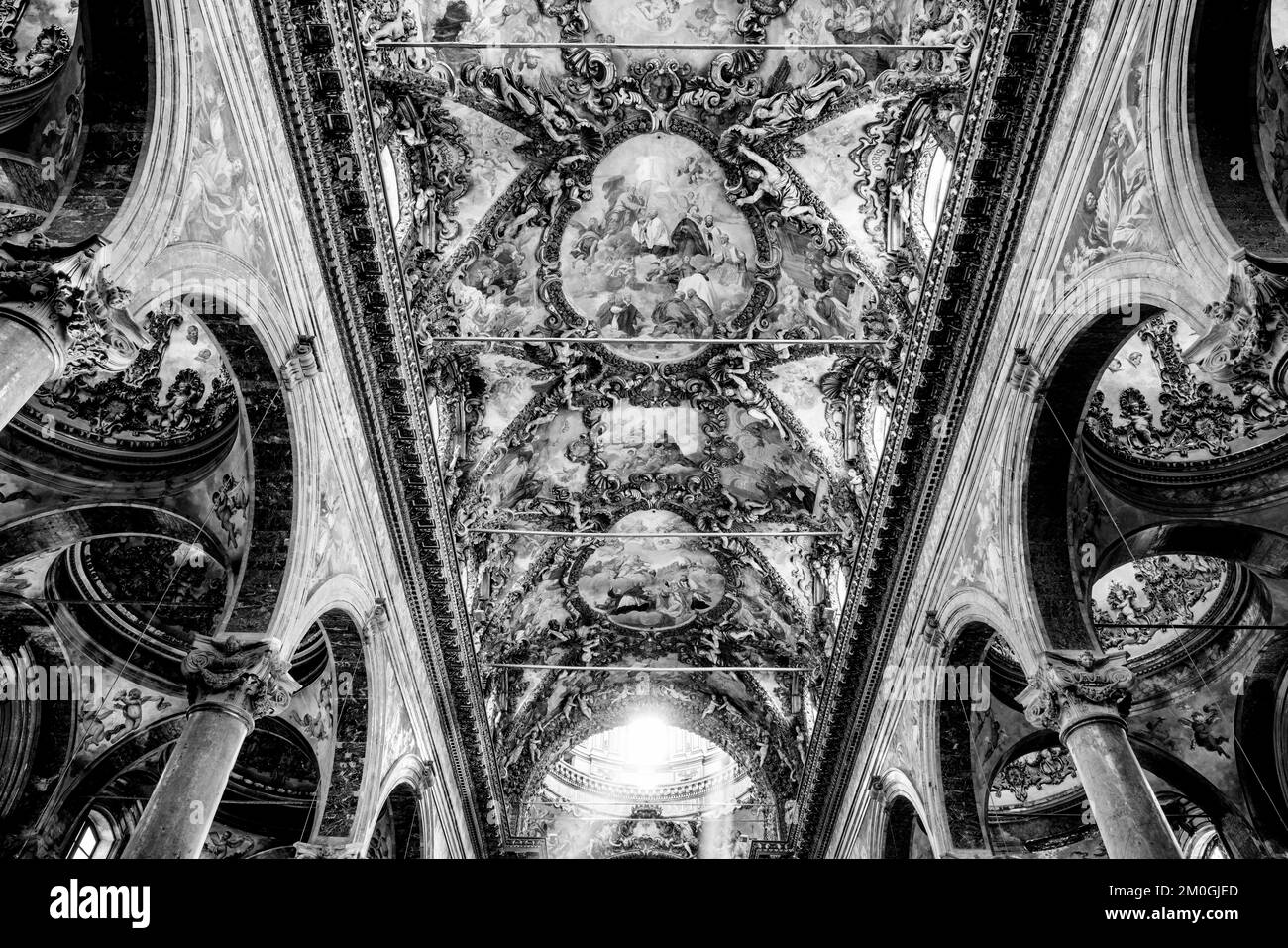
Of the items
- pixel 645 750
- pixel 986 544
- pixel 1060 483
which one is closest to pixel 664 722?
pixel 645 750

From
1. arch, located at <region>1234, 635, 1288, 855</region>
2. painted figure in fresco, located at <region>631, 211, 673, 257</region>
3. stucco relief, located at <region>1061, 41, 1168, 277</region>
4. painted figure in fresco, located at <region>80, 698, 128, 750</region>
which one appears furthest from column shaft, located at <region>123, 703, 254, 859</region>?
arch, located at <region>1234, 635, 1288, 855</region>

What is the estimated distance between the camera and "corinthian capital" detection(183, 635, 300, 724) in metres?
7.78

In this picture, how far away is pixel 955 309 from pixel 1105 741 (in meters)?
4.69

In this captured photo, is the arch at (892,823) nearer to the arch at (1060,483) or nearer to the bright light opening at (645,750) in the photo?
the arch at (1060,483)

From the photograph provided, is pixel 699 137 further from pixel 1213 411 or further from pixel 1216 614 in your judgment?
pixel 1216 614

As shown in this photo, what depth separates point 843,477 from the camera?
13750 millimetres

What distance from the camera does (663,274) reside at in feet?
44.1

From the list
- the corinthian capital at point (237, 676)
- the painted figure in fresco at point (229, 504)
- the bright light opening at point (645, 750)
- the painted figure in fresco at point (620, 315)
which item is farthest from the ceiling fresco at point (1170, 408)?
the bright light opening at point (645, 750)

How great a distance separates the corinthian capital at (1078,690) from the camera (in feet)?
26.7

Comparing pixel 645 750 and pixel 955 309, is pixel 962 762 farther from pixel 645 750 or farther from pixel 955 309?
pixel 645 750

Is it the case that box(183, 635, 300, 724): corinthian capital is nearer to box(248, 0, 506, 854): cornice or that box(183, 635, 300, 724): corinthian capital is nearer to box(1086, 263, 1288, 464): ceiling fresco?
box(248, 0, 506, 854): cornice

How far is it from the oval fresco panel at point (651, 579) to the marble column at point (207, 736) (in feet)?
29.4
